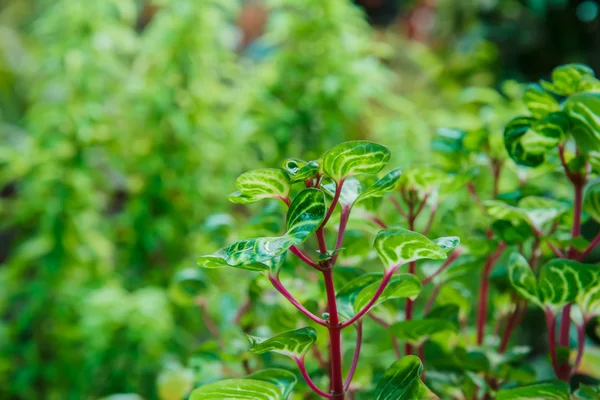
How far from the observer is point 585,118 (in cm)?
48

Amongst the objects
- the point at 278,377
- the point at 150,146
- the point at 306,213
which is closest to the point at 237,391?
the point at 278,377

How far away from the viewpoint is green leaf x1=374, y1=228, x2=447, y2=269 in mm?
405

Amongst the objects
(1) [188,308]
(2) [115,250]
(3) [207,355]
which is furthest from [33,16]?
(3) [207,355]

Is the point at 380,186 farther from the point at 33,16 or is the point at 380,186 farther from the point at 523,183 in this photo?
the point at 33,16

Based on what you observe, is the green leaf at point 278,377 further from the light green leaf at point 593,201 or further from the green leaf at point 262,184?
the light green leaf at point 593,201

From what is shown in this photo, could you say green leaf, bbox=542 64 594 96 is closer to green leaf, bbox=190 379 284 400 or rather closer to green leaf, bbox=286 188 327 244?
green leaf, bbox=286 188 327 244

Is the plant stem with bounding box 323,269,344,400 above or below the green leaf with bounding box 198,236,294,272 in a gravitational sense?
below

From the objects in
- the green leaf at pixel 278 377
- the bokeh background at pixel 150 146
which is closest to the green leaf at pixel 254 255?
the green leaf at pixel 278 377

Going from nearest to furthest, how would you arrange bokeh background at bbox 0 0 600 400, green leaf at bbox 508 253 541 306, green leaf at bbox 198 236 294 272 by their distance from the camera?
green leaf at bbox 198 236 294 272
green leaf at bbox 508 253 541 306
bokeh background at bbox 0 0 600 400

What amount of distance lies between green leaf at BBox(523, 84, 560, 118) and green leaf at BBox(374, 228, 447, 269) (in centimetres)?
24

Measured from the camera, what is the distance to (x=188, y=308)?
1.56m

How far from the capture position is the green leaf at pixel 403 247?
1.33 ft

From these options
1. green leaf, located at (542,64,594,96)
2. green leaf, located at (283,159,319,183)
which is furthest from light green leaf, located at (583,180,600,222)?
green leaf, located at (283,159,319,183)

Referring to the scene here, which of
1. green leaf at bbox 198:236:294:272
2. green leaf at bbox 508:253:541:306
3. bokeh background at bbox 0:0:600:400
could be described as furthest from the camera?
bokeh background at bbox 0:0:600:400
